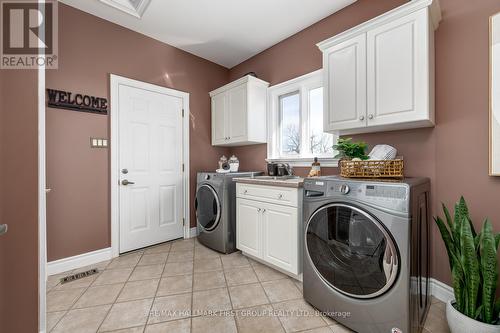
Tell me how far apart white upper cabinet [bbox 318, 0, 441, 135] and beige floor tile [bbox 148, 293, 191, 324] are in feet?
6.16

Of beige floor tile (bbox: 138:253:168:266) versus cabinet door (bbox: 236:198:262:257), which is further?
beige floor tile (bbox: 138:253:168:266)

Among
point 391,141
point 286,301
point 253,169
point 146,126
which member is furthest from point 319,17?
point 286,301

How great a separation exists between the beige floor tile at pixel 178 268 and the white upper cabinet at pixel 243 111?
5.39ft

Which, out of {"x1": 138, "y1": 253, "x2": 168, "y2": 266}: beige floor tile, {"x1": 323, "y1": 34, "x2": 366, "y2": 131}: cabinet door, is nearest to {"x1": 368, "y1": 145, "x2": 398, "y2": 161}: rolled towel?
{"x1": 323, "y1": 34, "x2": 366, "y2": 131}: cabinet door

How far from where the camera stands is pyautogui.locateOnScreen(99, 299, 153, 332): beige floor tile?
1426mm

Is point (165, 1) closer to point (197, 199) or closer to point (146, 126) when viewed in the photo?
point (146, 126)

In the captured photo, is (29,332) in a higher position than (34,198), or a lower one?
lower

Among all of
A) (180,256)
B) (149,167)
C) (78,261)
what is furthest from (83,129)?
(180,256)

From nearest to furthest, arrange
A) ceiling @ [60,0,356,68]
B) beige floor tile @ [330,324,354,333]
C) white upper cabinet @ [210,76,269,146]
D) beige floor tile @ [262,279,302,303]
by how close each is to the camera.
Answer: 1. beige floor tile @ [330,324,354,333]
2. beige floor tile @ [262,279,302,303]
3. ceiling @ [60,0,356,68]
4. white upper cabinet @ [210,76,269,146]

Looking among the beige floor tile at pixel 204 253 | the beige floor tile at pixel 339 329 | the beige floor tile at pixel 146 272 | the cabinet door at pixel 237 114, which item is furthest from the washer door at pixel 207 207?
the beige floor tile at pixel 339 329

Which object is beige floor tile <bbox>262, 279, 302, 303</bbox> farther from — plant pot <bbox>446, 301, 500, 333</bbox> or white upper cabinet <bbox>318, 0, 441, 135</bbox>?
white upper cabinet <bbox>318, 0, 441, 135</bbox>

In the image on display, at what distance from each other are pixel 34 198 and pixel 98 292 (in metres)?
1.15

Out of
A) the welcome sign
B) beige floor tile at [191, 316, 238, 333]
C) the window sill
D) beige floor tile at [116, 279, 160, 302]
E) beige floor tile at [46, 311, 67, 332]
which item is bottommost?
beige floor tile at [191, 316, 238, 333]

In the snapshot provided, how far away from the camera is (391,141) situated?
191 cm
